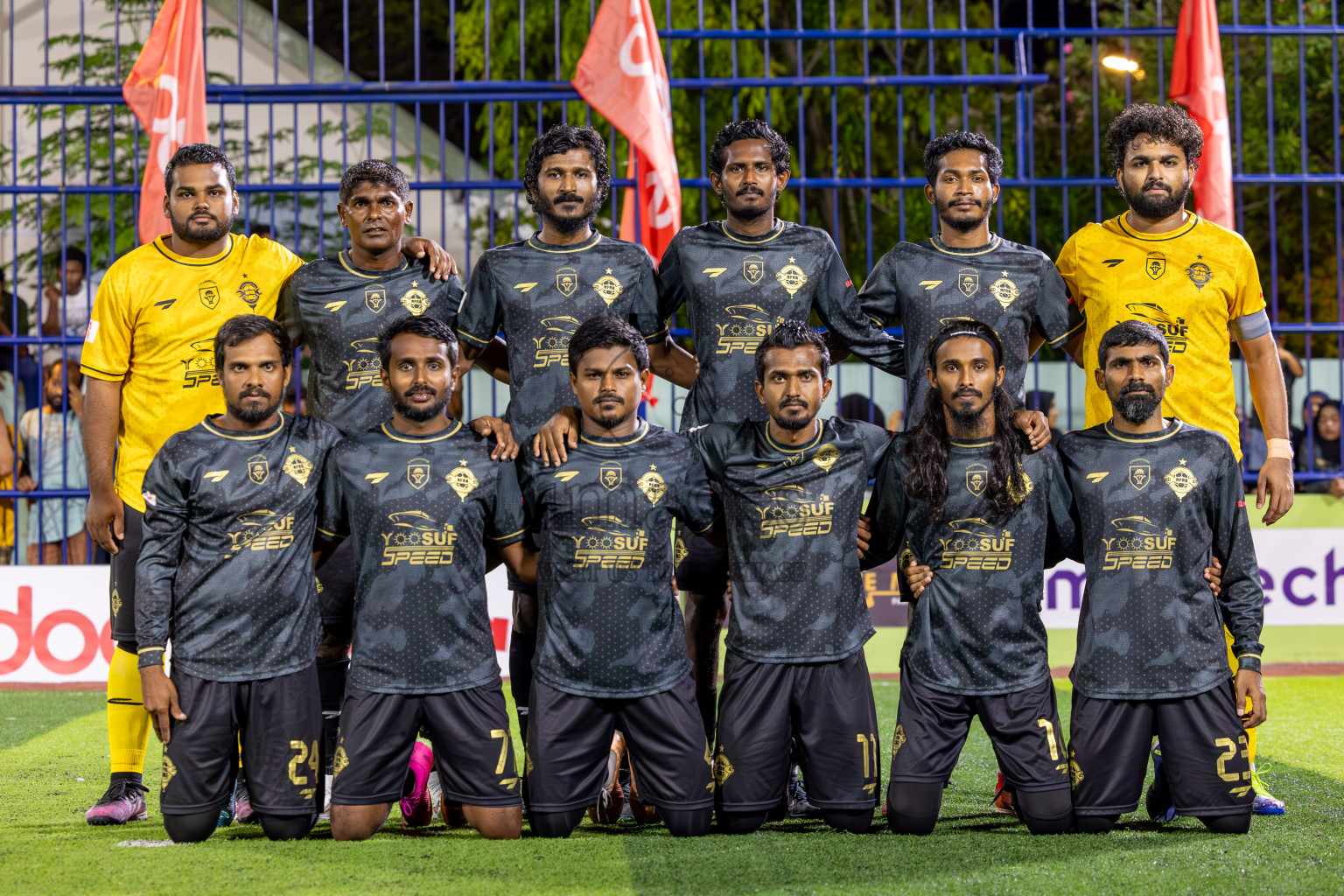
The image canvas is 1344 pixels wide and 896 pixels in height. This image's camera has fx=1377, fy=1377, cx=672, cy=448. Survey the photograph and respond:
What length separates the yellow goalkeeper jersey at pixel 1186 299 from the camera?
4.77m

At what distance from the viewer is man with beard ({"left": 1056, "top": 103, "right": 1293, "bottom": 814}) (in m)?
4.76

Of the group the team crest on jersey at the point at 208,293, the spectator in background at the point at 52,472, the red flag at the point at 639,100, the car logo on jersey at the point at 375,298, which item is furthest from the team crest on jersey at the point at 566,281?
the spectator in background at the point at 52,472

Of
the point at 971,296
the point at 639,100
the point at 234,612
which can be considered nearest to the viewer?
the point at 234,612

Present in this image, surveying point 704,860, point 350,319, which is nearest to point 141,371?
point 350,319

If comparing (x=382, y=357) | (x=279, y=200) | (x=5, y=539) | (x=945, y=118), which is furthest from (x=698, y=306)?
(x=945, y=118)

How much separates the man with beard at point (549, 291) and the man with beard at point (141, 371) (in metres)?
0.85

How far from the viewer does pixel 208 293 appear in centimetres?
483

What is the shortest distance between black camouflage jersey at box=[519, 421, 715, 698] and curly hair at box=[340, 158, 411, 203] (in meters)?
1.16

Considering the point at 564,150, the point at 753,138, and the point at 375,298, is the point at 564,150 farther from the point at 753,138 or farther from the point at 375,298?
the point at 375,298

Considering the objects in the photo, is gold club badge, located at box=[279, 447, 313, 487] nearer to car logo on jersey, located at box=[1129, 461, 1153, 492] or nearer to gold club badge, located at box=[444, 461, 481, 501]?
gold club badge, located at box=[444, 461, 481, 501]

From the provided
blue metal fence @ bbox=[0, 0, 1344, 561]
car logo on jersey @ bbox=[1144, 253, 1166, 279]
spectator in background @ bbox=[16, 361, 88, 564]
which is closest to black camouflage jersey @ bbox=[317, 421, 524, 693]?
car logo on jersey @ bbox=[1144, 253, 1166, 279]

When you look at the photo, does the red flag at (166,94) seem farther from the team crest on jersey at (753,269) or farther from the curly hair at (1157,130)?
the curly hair at (1157,130)

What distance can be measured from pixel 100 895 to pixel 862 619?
2.38 meters

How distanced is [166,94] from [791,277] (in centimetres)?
403
